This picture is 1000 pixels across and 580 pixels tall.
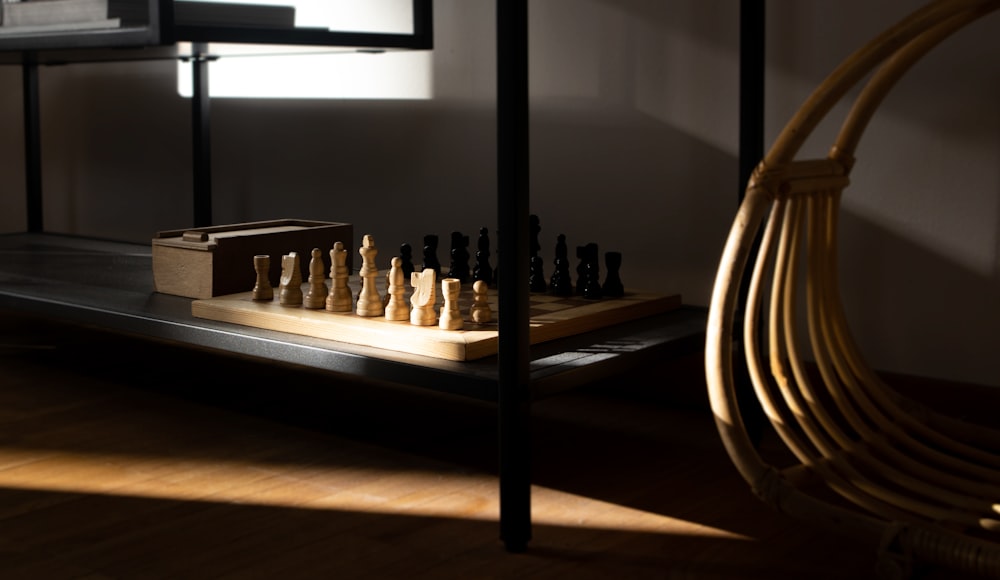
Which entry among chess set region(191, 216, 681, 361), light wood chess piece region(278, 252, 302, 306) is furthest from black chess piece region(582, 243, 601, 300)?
light wood chess piece region(278, 252, 302, 306)

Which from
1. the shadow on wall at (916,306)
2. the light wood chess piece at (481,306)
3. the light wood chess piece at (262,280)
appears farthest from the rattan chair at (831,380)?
the light wood chess piece at (262,280)

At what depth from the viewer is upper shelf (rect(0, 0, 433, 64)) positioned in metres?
1.81

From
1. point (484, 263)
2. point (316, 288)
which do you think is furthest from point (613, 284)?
point (316, 288)

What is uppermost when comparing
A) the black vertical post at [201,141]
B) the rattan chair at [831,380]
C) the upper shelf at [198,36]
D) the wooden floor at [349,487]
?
the upper shelf at [198,36]

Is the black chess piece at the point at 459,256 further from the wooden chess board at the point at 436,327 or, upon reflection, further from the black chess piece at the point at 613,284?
the black chess piece at the point at 613,284

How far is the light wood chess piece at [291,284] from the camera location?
1.84 m

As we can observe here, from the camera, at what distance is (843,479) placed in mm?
1302

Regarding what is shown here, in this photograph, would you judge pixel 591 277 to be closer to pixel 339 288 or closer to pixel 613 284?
pixel 613 284

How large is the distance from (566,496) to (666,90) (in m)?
0.82

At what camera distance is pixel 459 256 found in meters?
2.04

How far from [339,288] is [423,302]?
0.58 feet

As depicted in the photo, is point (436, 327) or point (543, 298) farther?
point (543, 298)

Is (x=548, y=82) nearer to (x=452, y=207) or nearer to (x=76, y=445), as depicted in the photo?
(x=452, y=207)

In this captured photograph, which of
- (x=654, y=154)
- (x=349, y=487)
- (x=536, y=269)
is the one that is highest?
(x=654, y=154)
